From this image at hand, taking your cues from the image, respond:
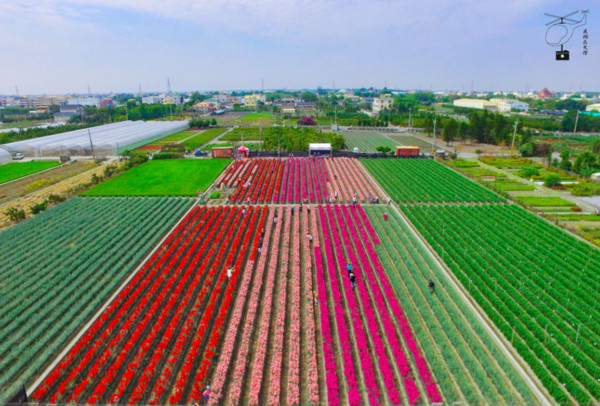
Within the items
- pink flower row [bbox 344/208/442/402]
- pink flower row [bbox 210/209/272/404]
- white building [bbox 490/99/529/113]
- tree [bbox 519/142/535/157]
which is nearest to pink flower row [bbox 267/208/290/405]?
pink flower row [bbox 210/209/272/404]

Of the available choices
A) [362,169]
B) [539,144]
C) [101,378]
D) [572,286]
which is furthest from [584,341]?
[539,144]

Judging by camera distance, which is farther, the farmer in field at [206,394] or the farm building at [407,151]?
the farm building at [407,151]

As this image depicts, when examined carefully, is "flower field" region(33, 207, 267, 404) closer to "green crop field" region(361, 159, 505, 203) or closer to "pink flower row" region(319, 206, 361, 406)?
"pink flower row" region(319, 206, 361, 406)

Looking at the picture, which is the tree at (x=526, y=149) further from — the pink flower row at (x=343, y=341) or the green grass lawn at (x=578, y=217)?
the pink flower row at (x=343, y=341)

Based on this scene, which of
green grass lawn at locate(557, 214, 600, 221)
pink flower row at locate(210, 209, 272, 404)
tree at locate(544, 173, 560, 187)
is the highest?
tree at locate(544, 173, 560, 187)

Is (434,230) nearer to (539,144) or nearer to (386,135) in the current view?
(539,144)

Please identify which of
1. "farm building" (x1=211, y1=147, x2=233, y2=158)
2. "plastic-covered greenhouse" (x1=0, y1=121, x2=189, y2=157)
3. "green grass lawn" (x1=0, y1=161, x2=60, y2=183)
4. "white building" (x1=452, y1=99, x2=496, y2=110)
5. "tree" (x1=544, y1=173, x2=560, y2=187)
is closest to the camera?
"tree" (x1=544, y1=173, x2=560, y2=187)

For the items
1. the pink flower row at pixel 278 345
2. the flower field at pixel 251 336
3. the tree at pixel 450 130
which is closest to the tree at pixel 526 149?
the tree at pixel 450 130
